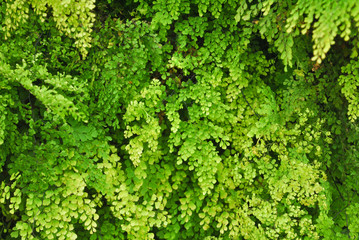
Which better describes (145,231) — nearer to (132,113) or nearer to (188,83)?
(132,113)

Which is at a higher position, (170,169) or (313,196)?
(313,196)

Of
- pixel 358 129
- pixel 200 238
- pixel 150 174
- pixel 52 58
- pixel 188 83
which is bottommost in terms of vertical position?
pixel 200 238

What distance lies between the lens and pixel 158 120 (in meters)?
2.87

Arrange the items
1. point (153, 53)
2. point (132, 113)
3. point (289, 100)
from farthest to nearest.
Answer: point (289, 100) < point (153, 53) < point (132, 113)

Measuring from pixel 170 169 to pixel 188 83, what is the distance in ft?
2.63

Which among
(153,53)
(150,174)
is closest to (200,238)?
(150,174)

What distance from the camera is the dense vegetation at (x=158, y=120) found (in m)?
2.52

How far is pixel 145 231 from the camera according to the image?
2.75 m

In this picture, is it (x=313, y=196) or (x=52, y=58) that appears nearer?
(x=52, y=58)

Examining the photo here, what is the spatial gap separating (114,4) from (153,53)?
81cm

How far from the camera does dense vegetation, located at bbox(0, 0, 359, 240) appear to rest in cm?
252

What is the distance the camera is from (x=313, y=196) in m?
3.17

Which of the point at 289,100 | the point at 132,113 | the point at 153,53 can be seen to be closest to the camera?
the point at 132,113

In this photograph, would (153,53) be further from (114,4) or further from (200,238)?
(200,238)
